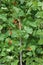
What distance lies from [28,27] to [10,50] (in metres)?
0.28

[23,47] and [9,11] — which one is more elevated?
[9,11]

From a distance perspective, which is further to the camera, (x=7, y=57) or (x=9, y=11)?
→ (x=9, y=11)

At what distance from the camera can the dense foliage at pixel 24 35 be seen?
2.24m

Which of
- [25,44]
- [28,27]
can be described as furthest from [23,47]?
[28,27]

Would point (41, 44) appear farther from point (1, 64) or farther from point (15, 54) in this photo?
point (1, 64)

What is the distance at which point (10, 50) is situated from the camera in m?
2.25

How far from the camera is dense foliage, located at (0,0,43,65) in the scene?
2.24 m

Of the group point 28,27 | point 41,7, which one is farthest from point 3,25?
point 41,7

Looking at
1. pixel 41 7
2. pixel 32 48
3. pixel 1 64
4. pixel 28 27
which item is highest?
pixel 41 7

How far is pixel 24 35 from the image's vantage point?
2.24 meters

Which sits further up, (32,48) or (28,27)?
(28,27)

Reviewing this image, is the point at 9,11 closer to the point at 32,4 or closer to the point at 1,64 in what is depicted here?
the point at 32,4

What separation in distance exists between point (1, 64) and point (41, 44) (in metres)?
0.43

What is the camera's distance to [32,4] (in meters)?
2.32
